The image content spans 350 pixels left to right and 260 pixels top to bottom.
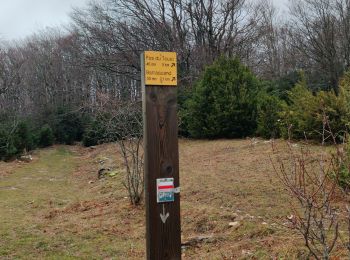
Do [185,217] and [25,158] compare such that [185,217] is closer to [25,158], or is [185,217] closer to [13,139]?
[25,158]

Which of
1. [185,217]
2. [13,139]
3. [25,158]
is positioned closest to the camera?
[185,217]

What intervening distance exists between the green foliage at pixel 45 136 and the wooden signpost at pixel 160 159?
2558cm

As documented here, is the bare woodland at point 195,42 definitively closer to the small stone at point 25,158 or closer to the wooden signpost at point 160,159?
the small stone at point 25,158

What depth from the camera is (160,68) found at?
8.70 ft

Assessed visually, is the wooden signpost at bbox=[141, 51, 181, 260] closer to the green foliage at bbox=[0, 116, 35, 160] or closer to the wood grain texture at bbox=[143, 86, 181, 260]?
the wood grain texture at bbox=[143, 86, 181, 260]

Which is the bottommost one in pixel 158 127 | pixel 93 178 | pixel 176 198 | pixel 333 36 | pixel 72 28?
pixel 93 178

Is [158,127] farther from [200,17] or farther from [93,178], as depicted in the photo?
[200,17]

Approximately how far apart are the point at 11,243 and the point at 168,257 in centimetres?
389

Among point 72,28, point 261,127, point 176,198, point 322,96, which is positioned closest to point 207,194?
point 176,198

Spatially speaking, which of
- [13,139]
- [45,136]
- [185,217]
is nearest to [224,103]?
[13,139]

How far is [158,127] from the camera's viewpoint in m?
2.67

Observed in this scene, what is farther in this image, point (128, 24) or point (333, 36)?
point (128, 24)

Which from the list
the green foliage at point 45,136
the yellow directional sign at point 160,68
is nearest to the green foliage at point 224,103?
the green foliage at point 45,136

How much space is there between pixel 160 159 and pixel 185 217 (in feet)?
12.0
